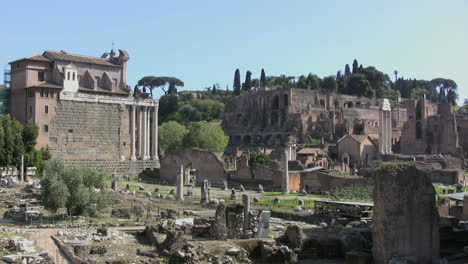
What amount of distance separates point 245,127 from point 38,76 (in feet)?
147

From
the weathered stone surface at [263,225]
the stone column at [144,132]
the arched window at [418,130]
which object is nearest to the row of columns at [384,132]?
the arched window at [418,130]

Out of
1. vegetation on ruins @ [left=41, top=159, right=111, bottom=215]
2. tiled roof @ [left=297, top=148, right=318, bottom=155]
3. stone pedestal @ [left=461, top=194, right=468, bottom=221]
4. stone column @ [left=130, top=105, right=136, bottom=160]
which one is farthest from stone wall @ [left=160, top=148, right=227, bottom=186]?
stone pedestal @ [left=461, top=194, right=468, bottom=221]

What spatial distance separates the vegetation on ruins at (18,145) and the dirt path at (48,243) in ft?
66.3

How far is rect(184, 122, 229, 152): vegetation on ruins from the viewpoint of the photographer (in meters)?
61.8

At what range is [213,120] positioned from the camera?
311ft

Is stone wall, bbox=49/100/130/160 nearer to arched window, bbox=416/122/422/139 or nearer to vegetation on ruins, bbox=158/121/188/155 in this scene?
vegetation on ruins, bbox=158/121/188/155

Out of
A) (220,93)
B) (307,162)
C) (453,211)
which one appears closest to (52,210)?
(453,211)

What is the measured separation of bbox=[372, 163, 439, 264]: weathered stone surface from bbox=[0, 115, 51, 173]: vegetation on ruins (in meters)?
29.8

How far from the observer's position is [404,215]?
15289 mm

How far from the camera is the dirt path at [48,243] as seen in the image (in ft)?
52.8

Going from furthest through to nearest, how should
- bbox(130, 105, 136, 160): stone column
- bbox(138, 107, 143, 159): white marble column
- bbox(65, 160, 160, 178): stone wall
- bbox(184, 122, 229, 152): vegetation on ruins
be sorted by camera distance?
bbox(184, 122, 229, 152): vegetation on ruins, bbox(138, 107, 143, 159): white marble column, bbox(130, 105, 136, 160): stone column, bbox(65, 160, 160, 178): stone wall

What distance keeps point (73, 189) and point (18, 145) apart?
58.4ft

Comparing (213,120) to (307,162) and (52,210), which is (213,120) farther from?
(52,210)

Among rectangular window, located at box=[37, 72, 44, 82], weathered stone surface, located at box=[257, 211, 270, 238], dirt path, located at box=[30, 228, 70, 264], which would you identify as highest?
rectangular window, located at box=[37, 72, 44, 82]
